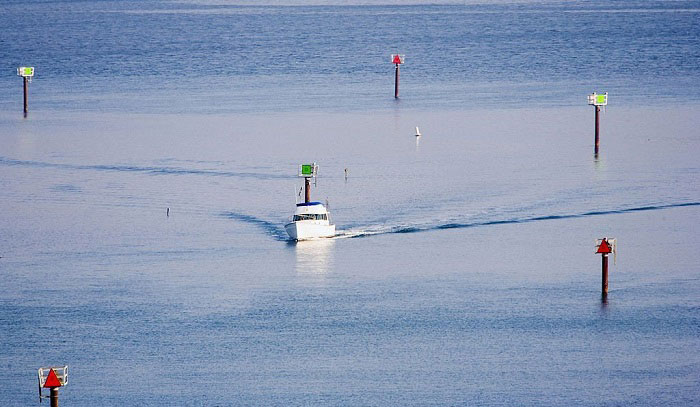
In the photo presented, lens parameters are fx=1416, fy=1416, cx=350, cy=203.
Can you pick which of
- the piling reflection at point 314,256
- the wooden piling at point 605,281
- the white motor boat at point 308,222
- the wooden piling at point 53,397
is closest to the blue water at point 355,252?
the piling reflection at point 314,256

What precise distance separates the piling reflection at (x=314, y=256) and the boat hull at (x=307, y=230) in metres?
0.28

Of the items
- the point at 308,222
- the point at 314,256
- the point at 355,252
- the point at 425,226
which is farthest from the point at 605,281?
the point at 308,222

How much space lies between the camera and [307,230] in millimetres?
68125

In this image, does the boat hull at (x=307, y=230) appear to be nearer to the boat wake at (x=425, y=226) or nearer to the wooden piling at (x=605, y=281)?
the boat wake at (x=425, y=226)

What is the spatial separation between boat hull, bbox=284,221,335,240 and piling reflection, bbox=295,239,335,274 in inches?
11.0

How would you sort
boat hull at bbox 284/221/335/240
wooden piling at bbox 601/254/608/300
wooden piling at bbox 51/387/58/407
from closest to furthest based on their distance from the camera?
wooden piling at bbox 51/387/58/407 < wooden piling at bbox 601/254/608/300 < boat hull at bbox 284/221/335/240

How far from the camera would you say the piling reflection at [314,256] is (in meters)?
64.2

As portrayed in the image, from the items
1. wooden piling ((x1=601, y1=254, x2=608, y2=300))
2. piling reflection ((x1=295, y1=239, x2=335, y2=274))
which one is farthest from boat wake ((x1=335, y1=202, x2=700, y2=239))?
wooden piling ((x1=601, y1=254, x2=608, y2=300))

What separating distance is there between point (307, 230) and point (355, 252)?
9.40 feet

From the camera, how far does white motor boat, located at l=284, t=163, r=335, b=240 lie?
6806 cm

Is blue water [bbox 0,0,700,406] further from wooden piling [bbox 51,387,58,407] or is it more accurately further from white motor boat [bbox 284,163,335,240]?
wooden piling [bbox 51,387,58,407]

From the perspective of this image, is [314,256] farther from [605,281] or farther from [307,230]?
[605,281]

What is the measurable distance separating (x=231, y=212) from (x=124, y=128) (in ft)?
111

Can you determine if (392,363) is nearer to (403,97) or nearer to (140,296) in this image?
(140,296)
